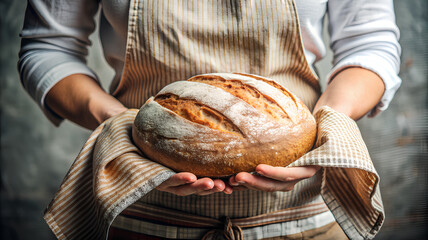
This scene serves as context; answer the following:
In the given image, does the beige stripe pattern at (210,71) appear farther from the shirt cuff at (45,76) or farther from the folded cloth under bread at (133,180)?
the shirt cuff at (45,76)

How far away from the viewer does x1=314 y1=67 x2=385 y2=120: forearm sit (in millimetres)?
900

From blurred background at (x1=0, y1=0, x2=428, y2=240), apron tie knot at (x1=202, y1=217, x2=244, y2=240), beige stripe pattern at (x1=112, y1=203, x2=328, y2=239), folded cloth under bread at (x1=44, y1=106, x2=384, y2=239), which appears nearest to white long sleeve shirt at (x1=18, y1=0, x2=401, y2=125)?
folded cloth under bread at (x1=44, y1=106, x2=384, y2=239)

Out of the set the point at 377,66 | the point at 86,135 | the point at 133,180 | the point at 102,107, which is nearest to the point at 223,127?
the point at 133,180

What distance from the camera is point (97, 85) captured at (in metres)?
1.04

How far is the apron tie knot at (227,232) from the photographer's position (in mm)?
815

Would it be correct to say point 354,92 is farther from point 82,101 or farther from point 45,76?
point 45,76

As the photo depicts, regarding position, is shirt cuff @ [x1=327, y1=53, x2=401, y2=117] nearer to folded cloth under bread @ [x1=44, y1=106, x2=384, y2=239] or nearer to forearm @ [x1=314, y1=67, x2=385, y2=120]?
forearm @ [x1=314, y1=67, x2=385, y2=120]

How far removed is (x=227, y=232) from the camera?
81 cm

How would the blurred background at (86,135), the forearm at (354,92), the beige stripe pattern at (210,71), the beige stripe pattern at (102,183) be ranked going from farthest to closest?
the blurred background at (86,135), the forearm at (354,92), the beige stripe pattern at (210,71), the beige stripe pattern at (102,183)

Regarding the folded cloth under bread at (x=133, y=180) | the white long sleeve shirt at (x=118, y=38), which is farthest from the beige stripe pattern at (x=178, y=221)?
the white long sleeve shirt at (x=118, y=38)

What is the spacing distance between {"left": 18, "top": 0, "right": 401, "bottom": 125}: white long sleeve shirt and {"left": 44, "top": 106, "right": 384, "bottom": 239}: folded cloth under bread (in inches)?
9.9

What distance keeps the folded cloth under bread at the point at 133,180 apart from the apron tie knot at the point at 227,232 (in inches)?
9.5

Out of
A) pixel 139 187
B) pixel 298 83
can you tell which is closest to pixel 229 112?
pixel 139 187

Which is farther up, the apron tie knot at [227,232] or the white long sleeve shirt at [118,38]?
the white long sleeve shirt at [118,38]
